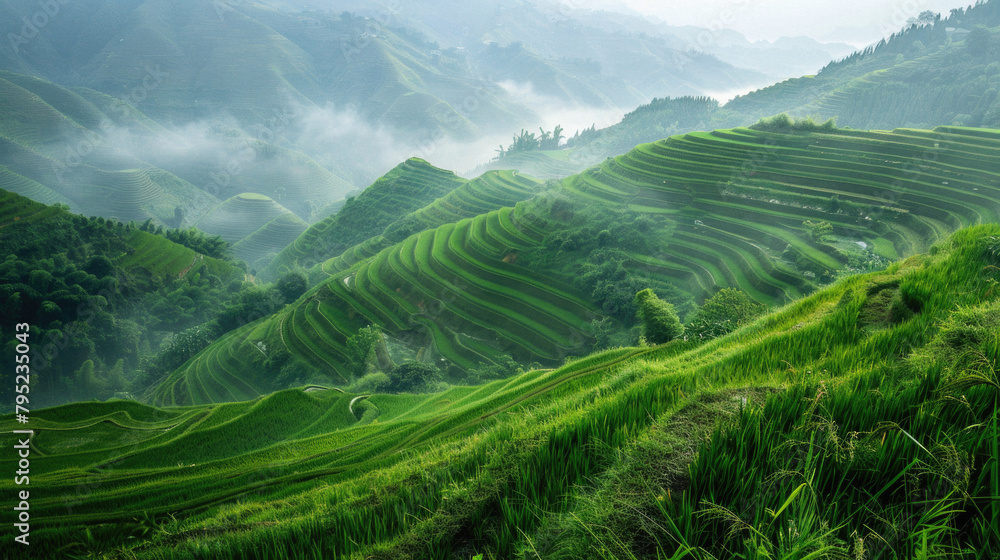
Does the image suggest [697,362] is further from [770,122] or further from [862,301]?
[770,122]

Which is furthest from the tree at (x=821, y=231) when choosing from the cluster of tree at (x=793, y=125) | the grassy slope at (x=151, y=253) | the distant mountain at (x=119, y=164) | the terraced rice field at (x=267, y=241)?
the distant mountain at (x=119, y=164)

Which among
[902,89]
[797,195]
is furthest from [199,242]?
[902,89]

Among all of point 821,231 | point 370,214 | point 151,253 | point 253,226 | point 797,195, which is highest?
point 253,226

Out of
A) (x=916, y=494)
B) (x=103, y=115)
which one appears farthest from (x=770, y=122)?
(x=103, y=115)

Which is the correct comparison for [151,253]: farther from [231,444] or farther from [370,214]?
[231,444]

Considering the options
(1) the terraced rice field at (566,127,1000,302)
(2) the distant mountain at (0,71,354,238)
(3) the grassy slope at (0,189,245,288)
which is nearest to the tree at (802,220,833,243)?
(1) the terraced rice field at (566,127,1000,302)

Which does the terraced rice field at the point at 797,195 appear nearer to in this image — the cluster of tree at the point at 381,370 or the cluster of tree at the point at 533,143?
the cluster of tree at the point at 381,370

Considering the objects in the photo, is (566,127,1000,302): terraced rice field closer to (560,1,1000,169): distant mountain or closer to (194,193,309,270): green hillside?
(560,1,1000,169): distant mountain
